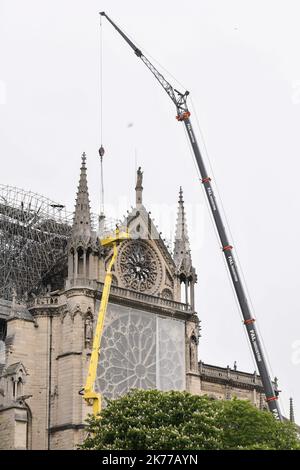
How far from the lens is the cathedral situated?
88.0 m

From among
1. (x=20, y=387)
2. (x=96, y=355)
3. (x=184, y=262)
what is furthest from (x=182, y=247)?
(x=96, y=355)

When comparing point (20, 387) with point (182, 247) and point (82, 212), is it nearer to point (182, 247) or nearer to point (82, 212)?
point (82, 212)

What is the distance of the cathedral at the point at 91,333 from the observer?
8800 cm

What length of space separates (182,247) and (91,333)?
48.1ft

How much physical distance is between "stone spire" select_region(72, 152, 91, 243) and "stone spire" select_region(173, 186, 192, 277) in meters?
10.5

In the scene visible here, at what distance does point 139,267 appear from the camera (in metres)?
98.4

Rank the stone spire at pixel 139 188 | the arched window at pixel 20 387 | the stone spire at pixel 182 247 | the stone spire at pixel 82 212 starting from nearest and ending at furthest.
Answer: the arched window at pixel 20 387, the stone spire at pixel 82 212, the stone spire at pixel 139 188, the stone spire at pixel 182 247

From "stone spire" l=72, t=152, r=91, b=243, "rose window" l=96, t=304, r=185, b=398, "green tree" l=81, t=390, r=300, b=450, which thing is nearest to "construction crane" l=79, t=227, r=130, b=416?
"stone spire" l=72, t=152, r=91, b=243

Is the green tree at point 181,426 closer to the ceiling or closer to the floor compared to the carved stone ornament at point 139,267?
closer to the floor

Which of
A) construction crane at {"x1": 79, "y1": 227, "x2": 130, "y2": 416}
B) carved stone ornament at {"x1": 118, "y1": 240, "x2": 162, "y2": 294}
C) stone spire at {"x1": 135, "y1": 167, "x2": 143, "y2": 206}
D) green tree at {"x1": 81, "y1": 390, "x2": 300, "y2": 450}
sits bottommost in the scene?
green tree at {"x1": 81, "y1": 390, "x2": 300, "y2": 450}

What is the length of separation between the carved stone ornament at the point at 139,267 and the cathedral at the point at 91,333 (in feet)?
0.28

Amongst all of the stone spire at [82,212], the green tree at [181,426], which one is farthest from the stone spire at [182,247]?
the green tree at [181,426]

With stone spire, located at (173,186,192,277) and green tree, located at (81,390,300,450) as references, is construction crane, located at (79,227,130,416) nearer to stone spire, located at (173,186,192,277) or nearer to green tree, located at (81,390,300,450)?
green tree, located at (81,390,300,450)

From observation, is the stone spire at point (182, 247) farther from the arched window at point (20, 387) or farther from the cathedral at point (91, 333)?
the arched window at point (20, 387)
